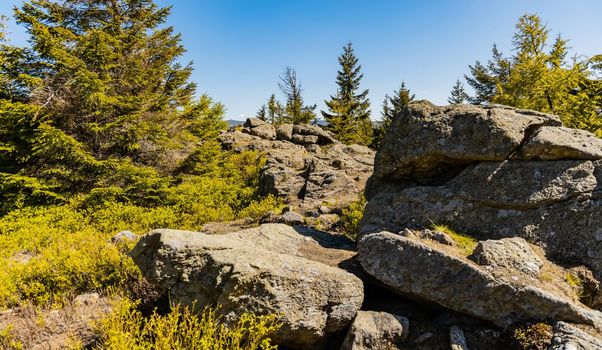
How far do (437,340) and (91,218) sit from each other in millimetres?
13266

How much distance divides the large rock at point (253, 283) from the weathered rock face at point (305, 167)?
25.7ft

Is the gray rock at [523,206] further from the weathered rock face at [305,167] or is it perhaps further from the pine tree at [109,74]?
the pine tree at [109,74]

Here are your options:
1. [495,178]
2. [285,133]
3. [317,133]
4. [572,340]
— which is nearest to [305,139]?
[317,133]

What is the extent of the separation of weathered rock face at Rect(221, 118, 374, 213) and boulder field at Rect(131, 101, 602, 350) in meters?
6.02

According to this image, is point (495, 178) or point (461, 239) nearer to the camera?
point (461, 239)

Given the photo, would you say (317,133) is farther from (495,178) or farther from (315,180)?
(495,178)

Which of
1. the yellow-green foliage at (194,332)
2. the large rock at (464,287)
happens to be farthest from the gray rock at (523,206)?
the yellow-green foliage at (194,332)

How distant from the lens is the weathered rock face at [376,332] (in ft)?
15.1

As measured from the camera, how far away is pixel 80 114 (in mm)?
14531

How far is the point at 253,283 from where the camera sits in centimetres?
473

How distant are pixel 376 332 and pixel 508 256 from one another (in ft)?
8.58

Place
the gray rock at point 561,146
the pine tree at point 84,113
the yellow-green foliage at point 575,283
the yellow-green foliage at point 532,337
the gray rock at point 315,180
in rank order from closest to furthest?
the yellow-green foliage at point 532,337 → the yellow-green foliage at point 575,283 → the gray rock at point 561,146 → the pine tree at point 84,113 → the gray rock at point 315,180

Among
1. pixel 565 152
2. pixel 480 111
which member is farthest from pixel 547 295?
pixel 480 111

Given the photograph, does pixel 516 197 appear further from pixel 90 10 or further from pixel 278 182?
pixel 90 10
